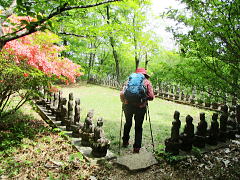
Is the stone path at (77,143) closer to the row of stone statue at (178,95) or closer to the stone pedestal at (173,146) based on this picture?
the stone pedestal at (173,146)

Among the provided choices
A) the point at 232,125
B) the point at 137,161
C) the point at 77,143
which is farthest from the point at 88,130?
the point at 232,125

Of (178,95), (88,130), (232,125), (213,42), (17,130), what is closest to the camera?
(213,42)

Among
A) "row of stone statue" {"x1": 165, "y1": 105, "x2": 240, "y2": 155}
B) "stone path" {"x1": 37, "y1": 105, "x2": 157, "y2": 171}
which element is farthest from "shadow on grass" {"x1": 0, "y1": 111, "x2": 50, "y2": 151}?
"row of stone statue" {"x1": 165, "y1": 105, "x2": 240, "y2": 155}

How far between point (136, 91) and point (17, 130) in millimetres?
3362

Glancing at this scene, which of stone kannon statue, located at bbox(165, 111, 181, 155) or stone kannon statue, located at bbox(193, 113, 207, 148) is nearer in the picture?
stone kannon statue, located at bbox(165, 111, 181, 155)

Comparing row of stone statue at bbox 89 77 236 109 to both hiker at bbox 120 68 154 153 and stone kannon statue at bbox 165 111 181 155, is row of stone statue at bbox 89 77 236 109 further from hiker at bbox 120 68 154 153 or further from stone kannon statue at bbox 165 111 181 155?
hiker at bbox 120 68 154 153

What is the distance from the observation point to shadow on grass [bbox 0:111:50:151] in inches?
158

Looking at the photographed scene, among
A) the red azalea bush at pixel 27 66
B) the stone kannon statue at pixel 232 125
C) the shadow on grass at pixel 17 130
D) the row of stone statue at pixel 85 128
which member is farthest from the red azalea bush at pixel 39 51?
the stone kannon statue at pixel 232 125

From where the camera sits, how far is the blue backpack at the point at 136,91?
3912mm

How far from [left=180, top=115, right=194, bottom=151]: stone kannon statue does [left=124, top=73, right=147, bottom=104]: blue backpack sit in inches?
45.2

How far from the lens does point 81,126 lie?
450 centimetres

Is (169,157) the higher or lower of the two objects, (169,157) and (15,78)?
the lower

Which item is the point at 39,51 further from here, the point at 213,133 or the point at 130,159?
the point at 213,133

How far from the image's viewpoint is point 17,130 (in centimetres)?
475
